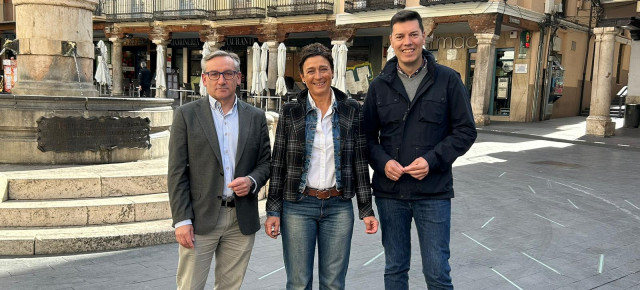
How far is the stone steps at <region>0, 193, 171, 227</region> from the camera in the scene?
495 cm

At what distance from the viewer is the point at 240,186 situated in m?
2.77

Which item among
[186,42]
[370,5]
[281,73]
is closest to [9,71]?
[281,73]

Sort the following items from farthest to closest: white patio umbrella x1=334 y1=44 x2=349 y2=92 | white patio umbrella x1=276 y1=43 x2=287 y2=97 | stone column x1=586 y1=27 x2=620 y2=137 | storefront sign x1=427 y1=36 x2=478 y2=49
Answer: storefront sign x1=427 y1=36 x2=478 y2=49, white patio umbrella x1=276 y1=43 x2=287 y2=97, white patio umbrella x1=334 y1=44 x2=349 y2=92, stone column x1=586 y1=27 x2=620 y2=137

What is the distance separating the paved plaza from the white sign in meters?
13.5

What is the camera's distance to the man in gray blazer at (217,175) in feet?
9.14

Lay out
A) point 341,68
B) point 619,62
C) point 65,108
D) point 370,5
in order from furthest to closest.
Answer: point 619,62, point 370,5, point 341,68, point 65,108

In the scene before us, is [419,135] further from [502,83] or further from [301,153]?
[502,83]

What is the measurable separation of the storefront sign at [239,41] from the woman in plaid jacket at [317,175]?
1084 inches

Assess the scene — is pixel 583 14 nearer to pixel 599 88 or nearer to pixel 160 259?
pixel 599 88

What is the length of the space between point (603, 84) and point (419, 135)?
16.6 meters

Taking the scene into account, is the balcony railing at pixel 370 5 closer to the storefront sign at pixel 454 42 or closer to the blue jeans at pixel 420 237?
the storefront sign at pixel 454 42

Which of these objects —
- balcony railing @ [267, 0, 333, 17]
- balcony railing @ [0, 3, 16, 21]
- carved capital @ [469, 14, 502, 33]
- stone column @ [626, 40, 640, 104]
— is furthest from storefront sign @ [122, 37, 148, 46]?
stone column @ [626, 40, 640, 104]

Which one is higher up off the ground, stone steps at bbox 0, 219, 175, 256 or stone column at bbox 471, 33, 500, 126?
stone column at bbox 471, 33, 500, 126

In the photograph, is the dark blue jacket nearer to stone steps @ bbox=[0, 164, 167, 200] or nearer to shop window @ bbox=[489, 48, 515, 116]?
stone steps @ bbox=[0, 164, 167, 200]
